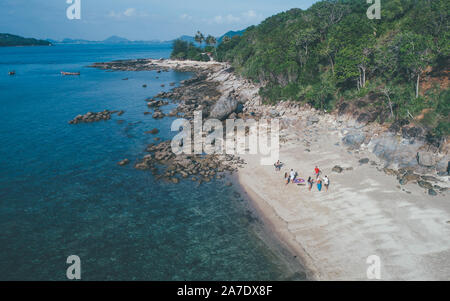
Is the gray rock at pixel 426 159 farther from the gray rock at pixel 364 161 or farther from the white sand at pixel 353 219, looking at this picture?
the gray rock at pixel 364 161

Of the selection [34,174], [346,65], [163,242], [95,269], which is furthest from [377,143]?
[34,174]

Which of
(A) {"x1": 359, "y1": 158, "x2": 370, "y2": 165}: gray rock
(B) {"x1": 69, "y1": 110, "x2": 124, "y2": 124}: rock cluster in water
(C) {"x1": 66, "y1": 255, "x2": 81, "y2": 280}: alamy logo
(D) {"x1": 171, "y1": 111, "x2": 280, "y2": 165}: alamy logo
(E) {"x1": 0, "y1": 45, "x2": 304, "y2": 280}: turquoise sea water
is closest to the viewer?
(C) {"x1": 66, "y1": 255, "x2": 81, "y2": 280}: alamy logo

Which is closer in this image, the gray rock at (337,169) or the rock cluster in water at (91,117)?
the gray rock at (337,169)

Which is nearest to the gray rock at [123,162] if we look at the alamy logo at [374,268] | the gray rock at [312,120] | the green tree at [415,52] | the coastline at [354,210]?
the coastline at [354,210]

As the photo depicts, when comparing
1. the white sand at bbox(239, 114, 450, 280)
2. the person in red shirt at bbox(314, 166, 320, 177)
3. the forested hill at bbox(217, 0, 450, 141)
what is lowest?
the white sand at bbox(239, 114, 450, 280)

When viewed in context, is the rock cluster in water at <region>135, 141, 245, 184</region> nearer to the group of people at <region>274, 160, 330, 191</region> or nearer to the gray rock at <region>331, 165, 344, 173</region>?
the group of people at <region>274, 160, 330, 191</region>

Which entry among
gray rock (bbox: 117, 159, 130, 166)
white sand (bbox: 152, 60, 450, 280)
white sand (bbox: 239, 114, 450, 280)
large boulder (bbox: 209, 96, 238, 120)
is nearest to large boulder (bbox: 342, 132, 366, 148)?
white sand (bbox: 152, 60, 450, 280)

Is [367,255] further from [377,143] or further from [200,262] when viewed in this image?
[377,143]

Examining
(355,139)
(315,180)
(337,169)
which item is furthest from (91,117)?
(355,139)
